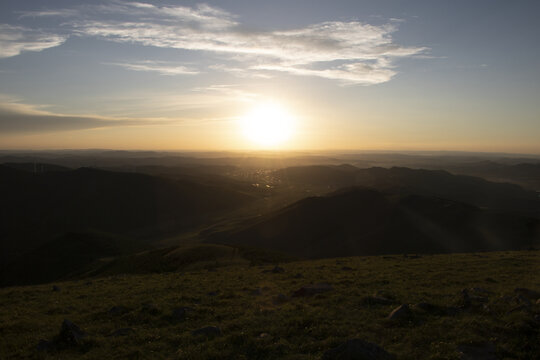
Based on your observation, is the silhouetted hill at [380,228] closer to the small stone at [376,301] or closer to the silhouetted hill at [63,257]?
the silhouetted hill at [63,257]

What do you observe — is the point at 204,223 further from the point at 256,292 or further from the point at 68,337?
the point at 68,337

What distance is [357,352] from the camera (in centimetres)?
928

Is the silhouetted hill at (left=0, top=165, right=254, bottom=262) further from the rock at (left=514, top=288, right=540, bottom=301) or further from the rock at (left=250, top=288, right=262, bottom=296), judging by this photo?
the rock at (left=514, top=288, right=540, bottom=301)

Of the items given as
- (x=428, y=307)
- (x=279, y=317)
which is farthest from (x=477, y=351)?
(x=279, y=317)

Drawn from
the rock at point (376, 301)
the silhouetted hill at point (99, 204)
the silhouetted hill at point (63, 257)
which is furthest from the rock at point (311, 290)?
the silhouetted hill at point (99, 204)

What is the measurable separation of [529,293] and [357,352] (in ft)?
40.9

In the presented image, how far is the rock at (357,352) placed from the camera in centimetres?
922

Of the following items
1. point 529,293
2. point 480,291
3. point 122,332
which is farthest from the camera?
point 480,291

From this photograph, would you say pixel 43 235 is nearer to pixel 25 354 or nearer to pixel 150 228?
pixel 150 228

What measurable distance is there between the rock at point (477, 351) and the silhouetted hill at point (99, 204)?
107 metres

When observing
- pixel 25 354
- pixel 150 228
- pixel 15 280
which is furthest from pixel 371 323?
pixel 150 228

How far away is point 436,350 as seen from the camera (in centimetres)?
1006

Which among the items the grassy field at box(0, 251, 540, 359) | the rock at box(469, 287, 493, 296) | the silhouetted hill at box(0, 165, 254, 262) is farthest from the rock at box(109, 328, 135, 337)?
the silhouetted hill at box(0, 165, 254, 262)

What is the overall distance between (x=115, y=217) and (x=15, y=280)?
253ft
